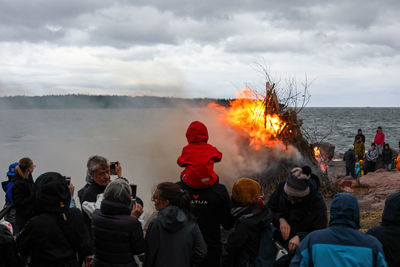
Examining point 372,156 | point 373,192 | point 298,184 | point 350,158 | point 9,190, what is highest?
point 298,184

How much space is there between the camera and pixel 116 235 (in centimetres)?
326

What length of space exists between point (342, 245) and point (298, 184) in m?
0.83

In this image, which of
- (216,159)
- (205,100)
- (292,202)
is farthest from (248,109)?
(292,202)

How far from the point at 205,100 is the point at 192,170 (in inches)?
400

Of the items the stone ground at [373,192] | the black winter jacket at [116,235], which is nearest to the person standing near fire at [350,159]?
the stone ground at [373,192]

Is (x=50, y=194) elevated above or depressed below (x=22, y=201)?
above

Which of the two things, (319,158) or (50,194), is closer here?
(50,194)

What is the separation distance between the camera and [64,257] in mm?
3410

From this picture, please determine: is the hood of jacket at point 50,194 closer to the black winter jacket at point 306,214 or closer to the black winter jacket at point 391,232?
the black winter jacket at point 306,214

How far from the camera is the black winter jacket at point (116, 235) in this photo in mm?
3271

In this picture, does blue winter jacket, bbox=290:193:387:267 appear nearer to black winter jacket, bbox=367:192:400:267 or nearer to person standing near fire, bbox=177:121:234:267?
black winter jacket, bbox=367:192:400:267

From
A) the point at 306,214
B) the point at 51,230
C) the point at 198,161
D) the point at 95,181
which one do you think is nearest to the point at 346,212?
the point at 306,214

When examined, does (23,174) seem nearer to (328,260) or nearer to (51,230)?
(51,230)

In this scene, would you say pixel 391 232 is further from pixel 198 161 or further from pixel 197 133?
pixel 197 133
